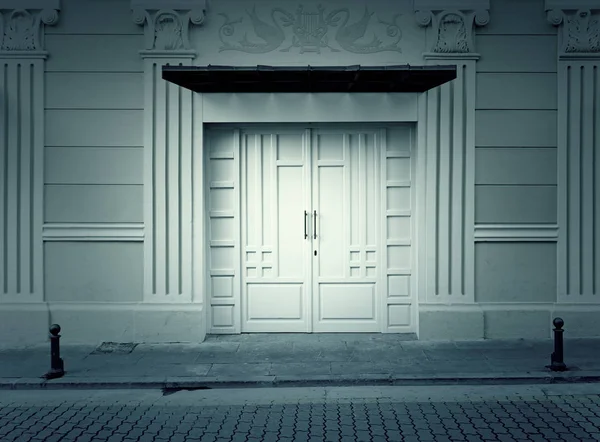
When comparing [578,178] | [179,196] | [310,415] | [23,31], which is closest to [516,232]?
[578,178]

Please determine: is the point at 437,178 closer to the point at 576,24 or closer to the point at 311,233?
the point at 311,233

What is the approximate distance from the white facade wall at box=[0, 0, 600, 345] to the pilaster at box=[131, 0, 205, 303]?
2 centimetres

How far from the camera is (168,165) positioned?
377 inches

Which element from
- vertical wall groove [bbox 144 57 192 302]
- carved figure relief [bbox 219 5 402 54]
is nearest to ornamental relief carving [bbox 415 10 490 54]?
carved figure relief [bbox 219 5 402 54]

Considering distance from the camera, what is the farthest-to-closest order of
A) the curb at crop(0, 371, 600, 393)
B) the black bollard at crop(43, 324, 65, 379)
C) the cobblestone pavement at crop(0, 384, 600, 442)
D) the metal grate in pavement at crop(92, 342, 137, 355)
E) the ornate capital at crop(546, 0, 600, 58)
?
the ornate capital at crop(546, 0, 600, 58)
the metal grate in pavement at crop(92, 342, 137, 355)
the black bollard at crop(43, 324, 65, 379)
the curb at crop(0, 371, 600, 393)
the cobblestone pavement at crop(0, 384, 600, 442)

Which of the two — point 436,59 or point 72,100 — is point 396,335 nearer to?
point 436,59

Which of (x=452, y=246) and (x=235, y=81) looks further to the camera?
(x=452, y=246)

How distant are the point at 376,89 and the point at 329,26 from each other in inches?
43.8

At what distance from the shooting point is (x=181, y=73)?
8.62 meters

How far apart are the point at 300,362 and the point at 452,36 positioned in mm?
4936

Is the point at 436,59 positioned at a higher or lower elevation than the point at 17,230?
higher

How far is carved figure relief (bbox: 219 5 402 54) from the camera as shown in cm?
952

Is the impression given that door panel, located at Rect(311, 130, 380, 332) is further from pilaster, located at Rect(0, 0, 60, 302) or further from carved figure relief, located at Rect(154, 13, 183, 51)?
pilaster, located at Rect(0, 0, 60, 302)

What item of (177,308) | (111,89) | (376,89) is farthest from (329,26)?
(177,308)
